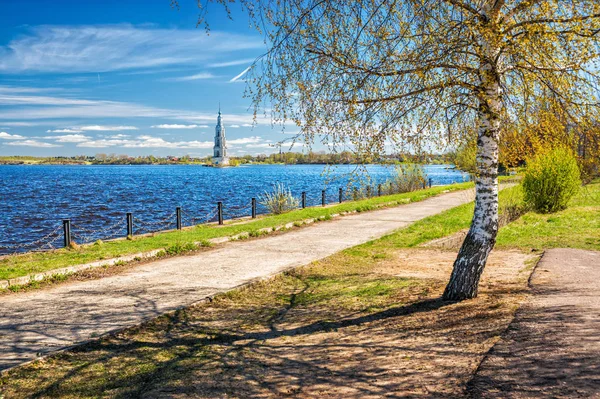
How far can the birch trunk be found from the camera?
6.54 metres

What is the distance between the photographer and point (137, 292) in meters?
8.44

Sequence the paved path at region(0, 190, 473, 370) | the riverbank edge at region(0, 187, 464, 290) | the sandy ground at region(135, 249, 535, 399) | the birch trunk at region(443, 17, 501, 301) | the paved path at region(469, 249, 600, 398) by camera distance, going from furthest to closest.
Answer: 1. the riverbank edge at region(0, 187, 464, 290)
2. the birch trunk at region(443, 17, 501, 301)
3. the paved path at region(0, 190, 473, 370)
4. the sandy ground at region(135, 249, 535, 399)
5. the paved path at region(469, 249, 600, 398)

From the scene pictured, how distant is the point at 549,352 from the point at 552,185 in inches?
629

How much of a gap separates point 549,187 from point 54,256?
1650 cm

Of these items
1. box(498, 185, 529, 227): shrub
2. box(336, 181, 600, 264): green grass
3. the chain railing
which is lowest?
the chain railing

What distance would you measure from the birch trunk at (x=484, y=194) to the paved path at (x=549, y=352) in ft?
2.81

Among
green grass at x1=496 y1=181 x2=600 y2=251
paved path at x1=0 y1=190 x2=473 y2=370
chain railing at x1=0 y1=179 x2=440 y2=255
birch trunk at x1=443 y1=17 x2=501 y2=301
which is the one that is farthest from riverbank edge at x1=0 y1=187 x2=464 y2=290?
birch trunk at x1=443 y1=17 x2=501 y2=301

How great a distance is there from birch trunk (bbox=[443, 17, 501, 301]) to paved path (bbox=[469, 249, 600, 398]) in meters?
0.86

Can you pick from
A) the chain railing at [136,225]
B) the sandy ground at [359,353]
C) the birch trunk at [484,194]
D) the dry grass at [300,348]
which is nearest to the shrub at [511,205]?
the chain railing at [136,225]

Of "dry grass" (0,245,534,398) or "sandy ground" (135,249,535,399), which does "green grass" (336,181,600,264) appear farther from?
"sandy ground" (135,249,535,399)

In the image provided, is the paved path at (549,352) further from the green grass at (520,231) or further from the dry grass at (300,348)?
the green grass at (520,231)

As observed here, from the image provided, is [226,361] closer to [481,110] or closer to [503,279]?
[481,110]

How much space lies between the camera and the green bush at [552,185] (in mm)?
18627

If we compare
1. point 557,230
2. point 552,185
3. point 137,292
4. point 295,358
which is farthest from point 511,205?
point 295,358
